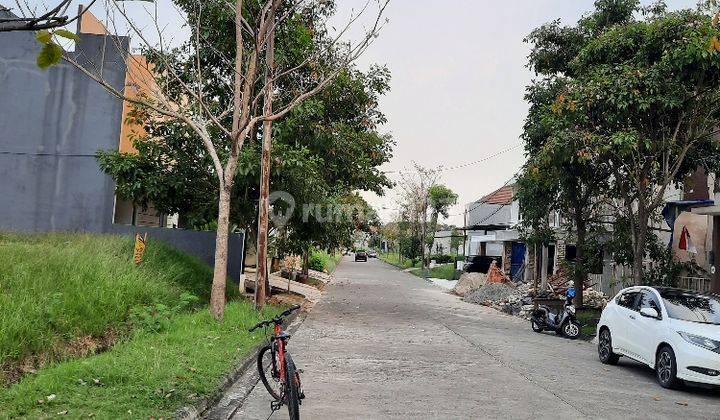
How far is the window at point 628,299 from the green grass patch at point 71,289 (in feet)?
26.7

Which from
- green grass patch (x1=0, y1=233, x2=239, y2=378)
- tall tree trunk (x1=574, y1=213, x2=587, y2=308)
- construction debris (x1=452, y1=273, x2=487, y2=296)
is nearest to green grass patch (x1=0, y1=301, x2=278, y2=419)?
green grass patch (x1=0, y1=233, x2=239, y2=378)

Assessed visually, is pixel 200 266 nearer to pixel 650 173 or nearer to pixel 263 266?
pixel 263 266

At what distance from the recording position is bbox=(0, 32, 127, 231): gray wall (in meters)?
19.8

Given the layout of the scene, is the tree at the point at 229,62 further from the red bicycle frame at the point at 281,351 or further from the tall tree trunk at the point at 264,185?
the red bicycle frame at the point at 281,351

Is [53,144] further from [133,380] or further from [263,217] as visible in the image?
[133,380]

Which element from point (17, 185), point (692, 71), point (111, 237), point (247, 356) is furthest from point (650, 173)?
point (17, 185)

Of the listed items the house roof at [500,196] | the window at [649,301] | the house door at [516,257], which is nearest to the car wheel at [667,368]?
the window at [649,301]

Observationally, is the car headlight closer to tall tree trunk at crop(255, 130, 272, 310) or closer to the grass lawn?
the grass lawn

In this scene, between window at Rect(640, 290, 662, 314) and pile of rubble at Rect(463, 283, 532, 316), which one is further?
pile of rubble at Rect(463, 283, 532, 316)

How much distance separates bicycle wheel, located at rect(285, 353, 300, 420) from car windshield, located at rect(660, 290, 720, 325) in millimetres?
6956

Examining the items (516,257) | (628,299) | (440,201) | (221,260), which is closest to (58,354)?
(221,260)

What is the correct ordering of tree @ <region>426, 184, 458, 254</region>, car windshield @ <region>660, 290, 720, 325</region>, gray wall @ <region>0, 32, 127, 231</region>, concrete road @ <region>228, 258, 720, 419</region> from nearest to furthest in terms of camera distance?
concrete road @ <region>228, 258, 720, 419</region>
car windshield @ <region>660, 290, 720, 325</region>
gray wall @ <region>0, 32, 127, 231</region>
tree @ <region>426, 184, 458, 254</region>

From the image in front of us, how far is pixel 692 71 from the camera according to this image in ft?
47.2

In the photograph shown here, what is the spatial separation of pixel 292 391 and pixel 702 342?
644 centimetres
